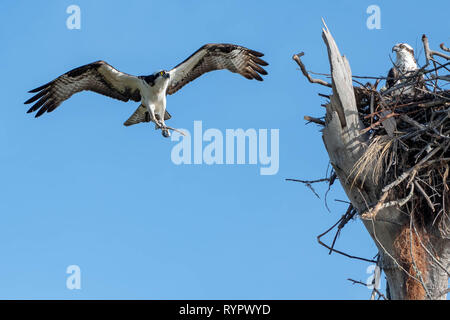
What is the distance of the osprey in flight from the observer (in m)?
10.5

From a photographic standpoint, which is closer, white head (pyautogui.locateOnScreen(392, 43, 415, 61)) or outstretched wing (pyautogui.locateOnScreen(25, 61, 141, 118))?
white head (pyautogui.locateOnScreen(392, 43, 415, 61))

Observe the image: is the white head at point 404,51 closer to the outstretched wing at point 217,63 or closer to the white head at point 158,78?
the outstretched wing at point 217,63

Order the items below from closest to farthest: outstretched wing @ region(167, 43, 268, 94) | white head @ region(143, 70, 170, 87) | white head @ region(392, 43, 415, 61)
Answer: white head @ region(392, 43, 415, 61), white head @ region(143, 70, 170, 87), outstretched wing @ region(167, 43, 268, 94)

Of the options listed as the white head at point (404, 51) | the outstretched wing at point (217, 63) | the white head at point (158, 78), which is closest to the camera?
the white head at point (404, 51)

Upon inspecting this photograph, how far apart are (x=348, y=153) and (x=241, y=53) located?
417cm

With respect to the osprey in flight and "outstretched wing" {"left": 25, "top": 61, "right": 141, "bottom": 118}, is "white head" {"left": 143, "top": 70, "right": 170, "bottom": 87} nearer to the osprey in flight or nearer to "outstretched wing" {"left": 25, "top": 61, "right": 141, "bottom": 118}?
the osprey in flight

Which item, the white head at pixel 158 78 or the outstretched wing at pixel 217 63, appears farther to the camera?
the outstretched wing at pixel 217 63

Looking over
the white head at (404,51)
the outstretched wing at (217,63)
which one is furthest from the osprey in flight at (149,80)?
the white head at (404,51)

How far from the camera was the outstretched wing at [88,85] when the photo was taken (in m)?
10.5

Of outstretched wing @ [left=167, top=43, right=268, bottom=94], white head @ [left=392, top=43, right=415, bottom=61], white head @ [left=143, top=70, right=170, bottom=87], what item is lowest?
white head @ [left=392, top=43, right=415, bottom=61]

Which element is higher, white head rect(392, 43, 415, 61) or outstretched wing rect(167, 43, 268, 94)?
outstretched wing rect(167, 43, 268, 94)

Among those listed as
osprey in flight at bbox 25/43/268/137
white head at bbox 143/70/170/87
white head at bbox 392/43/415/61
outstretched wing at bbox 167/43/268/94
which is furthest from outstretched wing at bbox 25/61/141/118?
white head at bbox 392/43/415/61

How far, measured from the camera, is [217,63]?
11023mm
